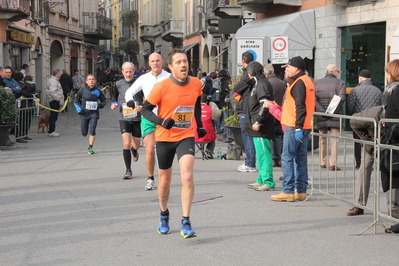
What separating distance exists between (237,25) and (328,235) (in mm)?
14955

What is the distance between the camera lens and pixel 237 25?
21.0 metres

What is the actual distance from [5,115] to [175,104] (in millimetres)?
9187

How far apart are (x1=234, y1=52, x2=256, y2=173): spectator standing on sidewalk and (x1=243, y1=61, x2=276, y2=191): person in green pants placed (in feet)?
1.62

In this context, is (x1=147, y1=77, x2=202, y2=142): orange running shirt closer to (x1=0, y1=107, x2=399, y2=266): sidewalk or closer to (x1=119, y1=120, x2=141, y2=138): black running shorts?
(x1=0, y1=107, x2=399, y2=266): sidewalk

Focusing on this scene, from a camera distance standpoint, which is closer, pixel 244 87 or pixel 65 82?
pixel 244 87

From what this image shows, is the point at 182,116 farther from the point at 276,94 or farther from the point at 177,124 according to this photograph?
the point at 276,94

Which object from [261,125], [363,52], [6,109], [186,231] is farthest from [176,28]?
[186,231]

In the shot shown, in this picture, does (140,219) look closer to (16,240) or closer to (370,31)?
(16,240)

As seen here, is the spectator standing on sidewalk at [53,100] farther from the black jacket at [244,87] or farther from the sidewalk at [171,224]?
the black jacket at [244,87]

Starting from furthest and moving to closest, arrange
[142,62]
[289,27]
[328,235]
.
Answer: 1. [142,62]
2. [289,27]
3. [328,235]

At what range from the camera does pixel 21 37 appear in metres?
29.2

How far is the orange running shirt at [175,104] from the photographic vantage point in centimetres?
659

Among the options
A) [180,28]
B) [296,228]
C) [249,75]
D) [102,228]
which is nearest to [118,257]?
[102,228]

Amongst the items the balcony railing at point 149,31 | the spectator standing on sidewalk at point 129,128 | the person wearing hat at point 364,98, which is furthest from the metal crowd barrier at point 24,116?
the balcony railing at point 149,31
